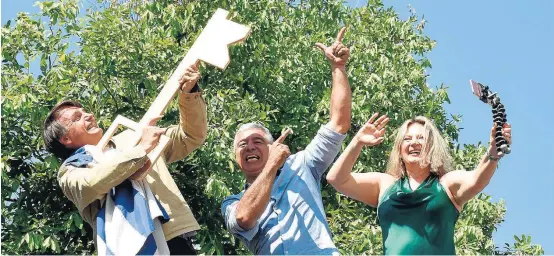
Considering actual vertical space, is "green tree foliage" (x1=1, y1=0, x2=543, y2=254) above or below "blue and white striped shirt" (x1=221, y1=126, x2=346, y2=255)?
below

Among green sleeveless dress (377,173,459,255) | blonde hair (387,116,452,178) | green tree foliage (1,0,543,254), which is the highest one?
blonde hair (387,116,452,178)

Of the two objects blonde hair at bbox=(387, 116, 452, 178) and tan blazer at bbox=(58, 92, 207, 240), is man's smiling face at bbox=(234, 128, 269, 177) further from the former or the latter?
blonde hair at bbox=(387, 116, 452, 178)

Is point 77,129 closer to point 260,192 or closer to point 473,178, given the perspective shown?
point 260,192

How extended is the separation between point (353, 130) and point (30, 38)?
14.4ft

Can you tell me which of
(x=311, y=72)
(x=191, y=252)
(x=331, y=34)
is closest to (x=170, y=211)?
(x=191, y=252)

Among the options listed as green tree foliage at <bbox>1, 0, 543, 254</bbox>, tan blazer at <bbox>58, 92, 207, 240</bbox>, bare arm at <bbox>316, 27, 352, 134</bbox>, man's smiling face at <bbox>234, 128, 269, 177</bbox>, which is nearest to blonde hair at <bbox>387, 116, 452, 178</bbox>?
bare arm at <bbox>316, 27, 352, 134</bbox>

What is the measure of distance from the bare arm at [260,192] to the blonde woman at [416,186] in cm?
25

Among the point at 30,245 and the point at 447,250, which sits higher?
the point at 447,250

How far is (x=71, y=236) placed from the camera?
11773 millimetres

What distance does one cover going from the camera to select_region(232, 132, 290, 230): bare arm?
14.0 feet

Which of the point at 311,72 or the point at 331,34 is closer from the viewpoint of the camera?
the point at 311,72

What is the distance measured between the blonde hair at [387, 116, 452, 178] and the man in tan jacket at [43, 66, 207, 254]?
0.96m

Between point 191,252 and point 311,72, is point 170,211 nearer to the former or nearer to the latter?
point 191,252

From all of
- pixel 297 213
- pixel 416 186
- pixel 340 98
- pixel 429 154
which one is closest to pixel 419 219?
pixel 416 186
